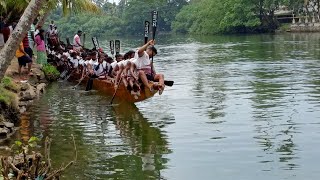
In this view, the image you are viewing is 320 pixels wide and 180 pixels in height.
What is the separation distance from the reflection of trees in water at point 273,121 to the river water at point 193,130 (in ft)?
0.06

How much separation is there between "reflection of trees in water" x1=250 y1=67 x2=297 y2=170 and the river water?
0.02 m

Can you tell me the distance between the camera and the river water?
896 centimetres

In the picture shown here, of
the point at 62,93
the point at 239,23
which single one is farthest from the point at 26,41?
the point at 239,23

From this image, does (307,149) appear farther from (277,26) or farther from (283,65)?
(277,26)

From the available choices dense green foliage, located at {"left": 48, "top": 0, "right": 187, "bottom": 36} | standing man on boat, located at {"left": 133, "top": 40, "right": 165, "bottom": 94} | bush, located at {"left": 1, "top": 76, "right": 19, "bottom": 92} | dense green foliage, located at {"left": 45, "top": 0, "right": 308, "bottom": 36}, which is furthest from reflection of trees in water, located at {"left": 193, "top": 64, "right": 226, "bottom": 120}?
dense green foliage, located at {"left": 48, "top": 0, "right": 187, "bottom": 36}

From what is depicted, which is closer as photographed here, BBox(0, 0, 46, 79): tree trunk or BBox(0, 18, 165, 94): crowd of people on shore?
BBox(0, 0, 46, 79): tree trunk

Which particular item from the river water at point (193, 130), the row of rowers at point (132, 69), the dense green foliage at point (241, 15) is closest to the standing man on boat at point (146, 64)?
the row of rowers at point (132, 69)

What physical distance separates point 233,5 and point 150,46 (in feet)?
188

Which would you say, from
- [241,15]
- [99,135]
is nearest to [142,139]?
[99,135]

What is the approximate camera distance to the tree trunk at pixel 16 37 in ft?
26.0

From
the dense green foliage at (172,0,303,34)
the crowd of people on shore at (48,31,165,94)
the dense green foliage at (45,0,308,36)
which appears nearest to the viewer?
the crowd of people on shore at (48,31,165,94)

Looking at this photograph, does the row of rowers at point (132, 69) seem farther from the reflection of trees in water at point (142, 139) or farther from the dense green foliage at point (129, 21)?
the dense green foliage at point (129, 21)

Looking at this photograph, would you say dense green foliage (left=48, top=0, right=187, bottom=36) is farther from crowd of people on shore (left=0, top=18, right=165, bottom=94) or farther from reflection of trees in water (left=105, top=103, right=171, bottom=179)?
reflection of trees in water (left=105, top=103, right=171, bottom=179)

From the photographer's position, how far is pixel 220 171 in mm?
8805
